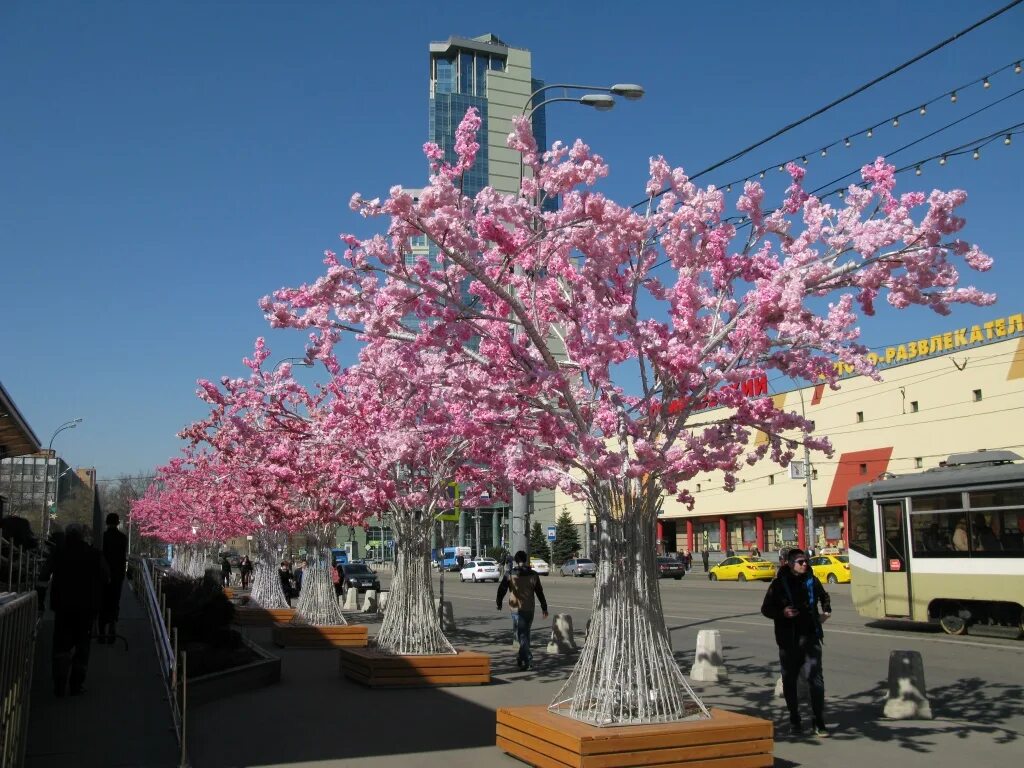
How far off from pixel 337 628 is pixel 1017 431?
34011 millimetres

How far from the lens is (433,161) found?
7.88 metres

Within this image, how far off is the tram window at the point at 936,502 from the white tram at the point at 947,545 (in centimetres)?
2

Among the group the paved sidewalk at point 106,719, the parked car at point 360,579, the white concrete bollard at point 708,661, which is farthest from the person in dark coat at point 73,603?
the parked car at point 360,579

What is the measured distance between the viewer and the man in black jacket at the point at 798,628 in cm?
898

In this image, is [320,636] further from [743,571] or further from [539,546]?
[539,546]

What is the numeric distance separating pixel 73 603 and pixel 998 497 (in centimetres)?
1505

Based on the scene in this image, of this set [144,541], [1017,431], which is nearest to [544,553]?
[144,541]

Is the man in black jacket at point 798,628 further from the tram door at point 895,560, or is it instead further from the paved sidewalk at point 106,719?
the tram door at point 895,560

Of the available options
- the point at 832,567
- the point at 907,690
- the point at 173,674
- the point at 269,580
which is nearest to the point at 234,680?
the point at 173,674

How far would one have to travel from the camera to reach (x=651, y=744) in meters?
6.83

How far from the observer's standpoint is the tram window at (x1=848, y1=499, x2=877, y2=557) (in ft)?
64.8

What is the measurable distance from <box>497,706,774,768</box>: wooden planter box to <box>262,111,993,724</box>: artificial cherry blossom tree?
351mm

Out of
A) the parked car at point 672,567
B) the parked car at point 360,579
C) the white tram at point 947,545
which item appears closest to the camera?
the white tram at point 947,545

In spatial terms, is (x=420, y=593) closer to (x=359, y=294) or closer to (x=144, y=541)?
(x=359, y=294)
